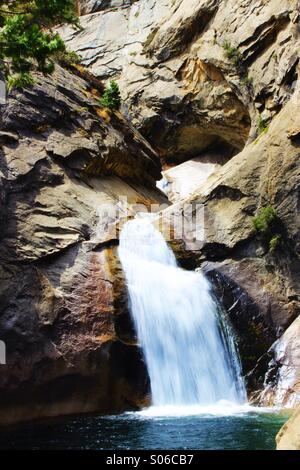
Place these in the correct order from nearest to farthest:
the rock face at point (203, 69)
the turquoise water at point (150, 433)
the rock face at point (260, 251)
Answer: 1. the turquoise water at point (150, 433)
2. the rock face at point (260, 251)
3. the rock face at point (203, 69)

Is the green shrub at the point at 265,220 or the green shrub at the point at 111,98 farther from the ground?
the green shrub at the point at 111,98

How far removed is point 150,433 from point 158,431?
31 centimetres

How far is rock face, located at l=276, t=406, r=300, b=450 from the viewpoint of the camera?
26.4 ft

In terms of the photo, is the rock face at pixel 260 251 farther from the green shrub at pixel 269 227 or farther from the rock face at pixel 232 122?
the green shrub at pixel 269 227

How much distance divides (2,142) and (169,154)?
19.1 metres

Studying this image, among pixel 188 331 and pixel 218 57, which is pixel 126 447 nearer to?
pixel 188 331

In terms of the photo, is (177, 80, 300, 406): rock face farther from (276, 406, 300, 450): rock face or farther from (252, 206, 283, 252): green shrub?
(276, 406, 300, 450): rock face

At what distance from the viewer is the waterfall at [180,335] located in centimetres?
1791

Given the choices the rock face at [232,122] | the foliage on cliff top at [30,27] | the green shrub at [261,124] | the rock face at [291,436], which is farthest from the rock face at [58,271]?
the rock face at [291,436]

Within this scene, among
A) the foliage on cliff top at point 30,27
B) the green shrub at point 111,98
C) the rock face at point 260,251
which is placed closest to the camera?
the foliage on cliff top at point 30,27

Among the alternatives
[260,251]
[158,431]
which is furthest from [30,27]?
[260,251]

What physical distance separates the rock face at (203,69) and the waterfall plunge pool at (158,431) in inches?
627

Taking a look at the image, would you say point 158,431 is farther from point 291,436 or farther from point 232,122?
point 232,122
